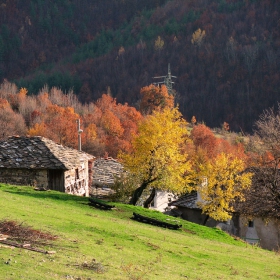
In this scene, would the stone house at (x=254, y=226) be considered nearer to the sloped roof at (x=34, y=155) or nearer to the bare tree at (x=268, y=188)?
the bare tree at (x=268, y=188)

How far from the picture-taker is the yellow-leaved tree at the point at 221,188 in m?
42.7

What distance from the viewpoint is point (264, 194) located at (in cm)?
4047

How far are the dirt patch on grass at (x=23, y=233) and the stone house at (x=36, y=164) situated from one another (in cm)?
1926

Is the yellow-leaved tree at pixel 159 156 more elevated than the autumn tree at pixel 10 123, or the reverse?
the autumn tree at pixel 10 123

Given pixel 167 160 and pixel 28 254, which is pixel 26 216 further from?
pixel 167 160

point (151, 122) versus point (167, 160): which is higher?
point (151, 122)

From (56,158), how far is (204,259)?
20258 mm

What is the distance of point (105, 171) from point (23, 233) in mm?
39815

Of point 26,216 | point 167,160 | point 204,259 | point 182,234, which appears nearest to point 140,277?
point 204,259

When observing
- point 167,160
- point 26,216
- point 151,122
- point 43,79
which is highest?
point 43,79

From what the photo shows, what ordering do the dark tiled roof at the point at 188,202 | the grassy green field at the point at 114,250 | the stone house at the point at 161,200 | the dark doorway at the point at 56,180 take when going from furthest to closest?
the stone house at the point at 161,200
the dark tiled roof at the point at 188,202
the dark doorway at the point at 56,180
the grassy green field at the point at 114,250

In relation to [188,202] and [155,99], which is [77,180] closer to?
[188,202]

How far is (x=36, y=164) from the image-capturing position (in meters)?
40.3

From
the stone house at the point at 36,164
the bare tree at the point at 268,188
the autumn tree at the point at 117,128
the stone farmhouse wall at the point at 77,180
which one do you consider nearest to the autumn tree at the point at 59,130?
the autumn tree at the point at 117,128
